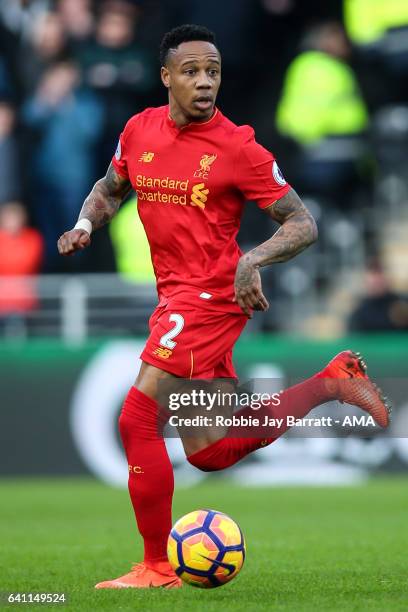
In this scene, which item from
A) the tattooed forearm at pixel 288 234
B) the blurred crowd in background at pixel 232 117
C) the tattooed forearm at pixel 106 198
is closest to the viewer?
the tattooed forearm at pixel 288 234

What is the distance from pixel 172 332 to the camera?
6.70m

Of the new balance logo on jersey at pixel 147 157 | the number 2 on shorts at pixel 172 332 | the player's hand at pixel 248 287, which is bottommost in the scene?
the number 2 on shorts at pixel 172 332

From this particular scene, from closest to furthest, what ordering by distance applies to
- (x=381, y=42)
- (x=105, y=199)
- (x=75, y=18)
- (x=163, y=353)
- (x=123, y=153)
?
(x=163, y=353), (x=123, y=153), (x=105, y=199), (x=75, y=18), (x=381, y=42)

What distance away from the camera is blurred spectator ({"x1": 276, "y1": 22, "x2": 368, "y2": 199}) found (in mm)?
15570

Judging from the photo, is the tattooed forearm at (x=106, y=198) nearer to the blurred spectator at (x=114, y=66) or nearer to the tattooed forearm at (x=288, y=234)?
the tattooed forearm at (x=288, y=234)

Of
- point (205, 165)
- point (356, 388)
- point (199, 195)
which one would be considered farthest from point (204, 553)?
point (205, 165)

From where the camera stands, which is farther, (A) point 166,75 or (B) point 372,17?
(B) point 372,17

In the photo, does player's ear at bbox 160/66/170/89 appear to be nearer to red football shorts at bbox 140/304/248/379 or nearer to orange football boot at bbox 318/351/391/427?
red football shorts at bbox 140/304/248/379

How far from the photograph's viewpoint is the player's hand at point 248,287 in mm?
6406

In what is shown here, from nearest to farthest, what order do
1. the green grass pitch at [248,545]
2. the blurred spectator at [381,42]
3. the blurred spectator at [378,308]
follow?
the green grass pitch at [248,545] → the blurred spectator at [378,308] → the blurred spectator at [381,42]

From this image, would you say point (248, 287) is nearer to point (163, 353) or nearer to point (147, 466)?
point (163, 353)

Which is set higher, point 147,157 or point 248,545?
point 147,157

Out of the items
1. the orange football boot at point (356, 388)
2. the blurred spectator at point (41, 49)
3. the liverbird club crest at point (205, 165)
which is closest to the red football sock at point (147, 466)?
the orange football boot at point (356, 388)

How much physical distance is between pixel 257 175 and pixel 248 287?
22.1 inches
